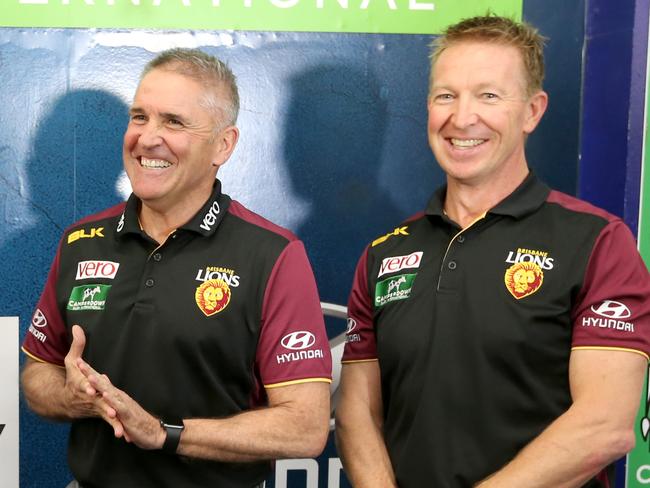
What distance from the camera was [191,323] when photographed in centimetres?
181

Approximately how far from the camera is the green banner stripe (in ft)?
8.06

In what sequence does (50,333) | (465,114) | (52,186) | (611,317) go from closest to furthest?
(611,317)
(465,114)
(50,333)
(52,186)

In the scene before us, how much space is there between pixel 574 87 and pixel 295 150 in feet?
2.68

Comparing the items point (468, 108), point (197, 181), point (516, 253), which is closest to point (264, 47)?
point (197, 181)

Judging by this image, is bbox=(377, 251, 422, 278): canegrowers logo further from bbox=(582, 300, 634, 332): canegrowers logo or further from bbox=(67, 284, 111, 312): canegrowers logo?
bbox=(67, 284, 111, 312): canegrowers logo

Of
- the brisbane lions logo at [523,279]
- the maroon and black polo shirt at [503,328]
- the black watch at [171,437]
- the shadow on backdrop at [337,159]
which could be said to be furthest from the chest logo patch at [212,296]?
the shadow on backdrop at [337,159]

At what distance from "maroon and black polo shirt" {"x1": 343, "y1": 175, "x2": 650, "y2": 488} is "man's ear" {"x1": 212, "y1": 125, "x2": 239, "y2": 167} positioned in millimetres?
494

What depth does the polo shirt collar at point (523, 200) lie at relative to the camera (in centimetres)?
177

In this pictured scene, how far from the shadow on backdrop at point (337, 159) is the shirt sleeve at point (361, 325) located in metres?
0.66

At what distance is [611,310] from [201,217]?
0.83 m

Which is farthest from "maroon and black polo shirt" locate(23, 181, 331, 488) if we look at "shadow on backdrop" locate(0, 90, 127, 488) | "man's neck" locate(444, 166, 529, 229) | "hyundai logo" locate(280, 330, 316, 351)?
"shadow on backdrop" locate(0, 90, 127, 488)

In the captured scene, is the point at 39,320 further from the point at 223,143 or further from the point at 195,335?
the point at 223,143

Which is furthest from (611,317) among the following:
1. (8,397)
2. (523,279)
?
(8,397)

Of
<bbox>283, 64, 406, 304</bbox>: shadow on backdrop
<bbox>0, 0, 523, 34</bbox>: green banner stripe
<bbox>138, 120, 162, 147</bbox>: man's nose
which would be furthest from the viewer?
<bbox>283, 64, 406, 304</bbox>: shadow on backdrop
